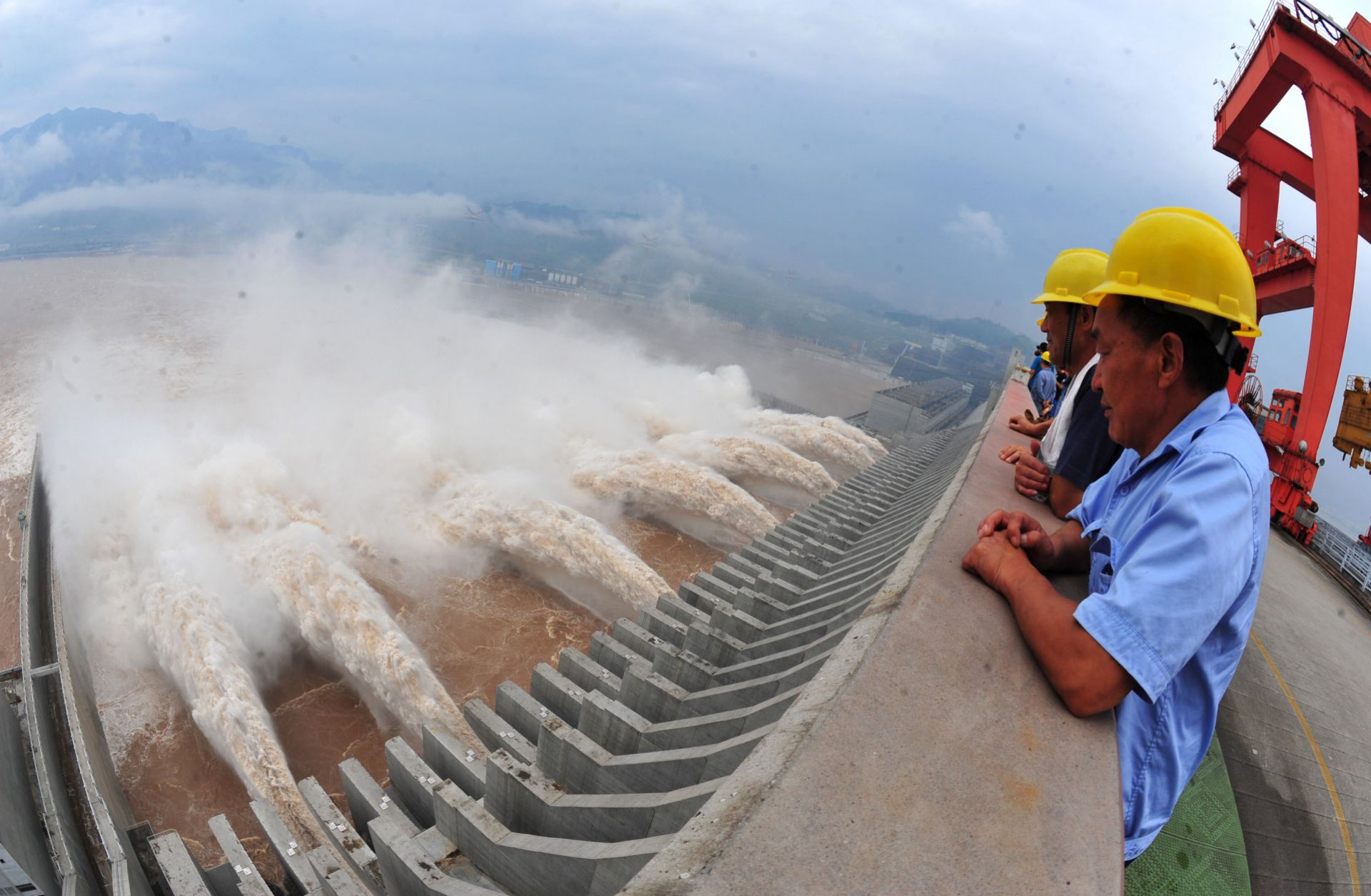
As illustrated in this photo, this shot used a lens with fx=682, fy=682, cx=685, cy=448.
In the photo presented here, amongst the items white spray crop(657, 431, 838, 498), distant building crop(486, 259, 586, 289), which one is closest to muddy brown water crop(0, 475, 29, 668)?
white spray crop(657, 431, 838, 498)

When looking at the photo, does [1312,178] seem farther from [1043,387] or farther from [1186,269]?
[1186,269]

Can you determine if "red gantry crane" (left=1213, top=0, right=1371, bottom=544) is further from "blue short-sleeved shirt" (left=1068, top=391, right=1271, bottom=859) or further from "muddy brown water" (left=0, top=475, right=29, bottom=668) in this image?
"muddy brown water" (left=0, top=475, right=29, bottom=668)

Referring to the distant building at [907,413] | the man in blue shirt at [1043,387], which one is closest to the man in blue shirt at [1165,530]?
the man in blue shirt at [1043,387]

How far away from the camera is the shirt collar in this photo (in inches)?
76.5

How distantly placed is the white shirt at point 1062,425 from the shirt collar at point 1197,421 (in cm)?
234

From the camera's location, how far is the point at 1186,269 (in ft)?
6.78

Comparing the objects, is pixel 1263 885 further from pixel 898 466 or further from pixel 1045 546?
pixel 898 466

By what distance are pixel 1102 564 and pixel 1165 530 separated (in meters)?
0.67

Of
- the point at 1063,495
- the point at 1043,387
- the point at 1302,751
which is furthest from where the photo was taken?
the point at 1043,387

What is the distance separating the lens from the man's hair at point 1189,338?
6.52 ft

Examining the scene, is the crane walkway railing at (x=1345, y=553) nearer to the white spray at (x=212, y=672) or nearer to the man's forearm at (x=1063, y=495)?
the man's forearm at (x=1063, y=495)

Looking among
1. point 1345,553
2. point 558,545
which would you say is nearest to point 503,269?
point 558,545

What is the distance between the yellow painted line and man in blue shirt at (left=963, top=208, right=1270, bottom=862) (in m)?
5.46

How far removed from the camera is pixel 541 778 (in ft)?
9.08
